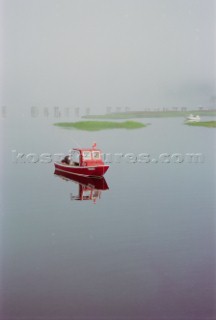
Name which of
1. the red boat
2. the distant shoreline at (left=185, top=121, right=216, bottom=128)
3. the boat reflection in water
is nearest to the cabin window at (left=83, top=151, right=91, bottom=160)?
the red boat

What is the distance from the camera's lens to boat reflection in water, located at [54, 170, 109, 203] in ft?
6.16

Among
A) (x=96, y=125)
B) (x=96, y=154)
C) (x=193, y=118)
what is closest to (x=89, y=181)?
(x=96, y=154)

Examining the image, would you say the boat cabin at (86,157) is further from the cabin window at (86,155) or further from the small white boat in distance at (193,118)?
the small white boat in distance at (193,118)

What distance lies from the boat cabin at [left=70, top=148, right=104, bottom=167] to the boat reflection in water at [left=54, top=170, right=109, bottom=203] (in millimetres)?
72

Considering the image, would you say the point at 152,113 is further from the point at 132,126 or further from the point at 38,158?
the point at 38,158

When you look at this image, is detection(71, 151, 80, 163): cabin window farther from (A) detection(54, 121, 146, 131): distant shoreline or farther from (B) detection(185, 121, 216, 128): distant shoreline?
(B) detection(185, 121, 216, 128): distant shoreline

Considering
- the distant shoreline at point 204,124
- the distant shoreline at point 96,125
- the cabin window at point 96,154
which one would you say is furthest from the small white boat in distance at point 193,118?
the cabin window at point 96,154

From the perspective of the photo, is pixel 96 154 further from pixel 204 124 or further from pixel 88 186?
pixel 204 124

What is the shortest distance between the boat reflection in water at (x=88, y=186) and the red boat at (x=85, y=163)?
21 millimetres

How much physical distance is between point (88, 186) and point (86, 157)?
0.46 ft

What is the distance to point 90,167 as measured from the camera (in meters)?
1.93

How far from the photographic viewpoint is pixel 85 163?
193 centimetres


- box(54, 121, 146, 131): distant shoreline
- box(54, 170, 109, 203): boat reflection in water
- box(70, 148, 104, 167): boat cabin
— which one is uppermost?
box(54, 121, 146, 131): distant shoreline

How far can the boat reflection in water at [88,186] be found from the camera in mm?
1879
